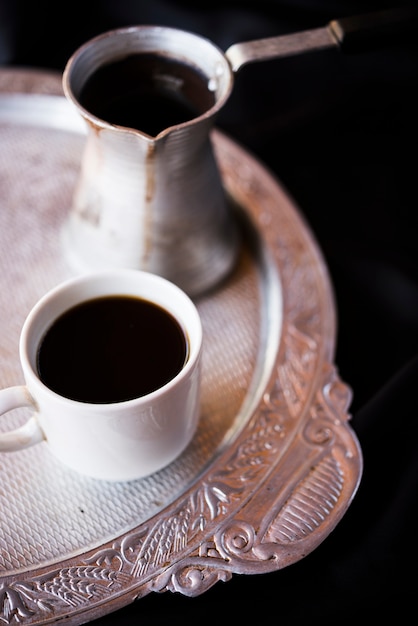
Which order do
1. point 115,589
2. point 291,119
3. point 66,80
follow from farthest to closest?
point 291,119 < point 66,80 < point 115,589

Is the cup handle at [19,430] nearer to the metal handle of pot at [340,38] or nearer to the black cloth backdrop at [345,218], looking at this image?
the black cloth backdrop at [345,218]

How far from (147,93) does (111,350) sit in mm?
284

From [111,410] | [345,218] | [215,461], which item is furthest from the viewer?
[345,218]

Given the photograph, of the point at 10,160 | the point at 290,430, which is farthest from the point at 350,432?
the point at 10,160

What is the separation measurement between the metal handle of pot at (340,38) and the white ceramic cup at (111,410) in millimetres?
245

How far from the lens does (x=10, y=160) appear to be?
895mm

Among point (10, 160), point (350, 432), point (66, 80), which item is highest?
point (66, 80)

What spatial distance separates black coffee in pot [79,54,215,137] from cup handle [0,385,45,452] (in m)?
0.29

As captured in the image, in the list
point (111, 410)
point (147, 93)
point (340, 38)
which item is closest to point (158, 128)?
point (147, 93)

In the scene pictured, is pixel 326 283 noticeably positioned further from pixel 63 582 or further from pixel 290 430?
pixel 63 582

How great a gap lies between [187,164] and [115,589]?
38 cm

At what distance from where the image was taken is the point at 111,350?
611 mm

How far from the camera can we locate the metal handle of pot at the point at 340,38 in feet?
2.30

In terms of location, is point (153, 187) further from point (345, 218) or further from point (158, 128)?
point (345, 218)
